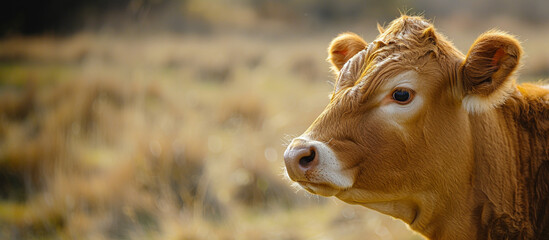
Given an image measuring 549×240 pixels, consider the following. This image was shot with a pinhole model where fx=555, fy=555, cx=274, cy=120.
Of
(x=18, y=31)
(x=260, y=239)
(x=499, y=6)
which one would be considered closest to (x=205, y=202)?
(x=260, y=239)

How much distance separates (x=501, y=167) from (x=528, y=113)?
0.30 meters

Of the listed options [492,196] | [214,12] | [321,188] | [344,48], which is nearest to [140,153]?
[344,48]

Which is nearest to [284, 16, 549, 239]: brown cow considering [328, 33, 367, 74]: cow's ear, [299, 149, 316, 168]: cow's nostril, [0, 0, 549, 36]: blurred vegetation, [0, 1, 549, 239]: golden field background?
[299, 149, 316, 168]: cow's nostril

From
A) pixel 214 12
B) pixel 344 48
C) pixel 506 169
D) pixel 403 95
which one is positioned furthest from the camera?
pixel 214 12

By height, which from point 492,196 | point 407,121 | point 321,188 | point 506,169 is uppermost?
point 407,121

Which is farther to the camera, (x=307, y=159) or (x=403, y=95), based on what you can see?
(x=403, y=95)

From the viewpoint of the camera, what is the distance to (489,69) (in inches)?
91.1

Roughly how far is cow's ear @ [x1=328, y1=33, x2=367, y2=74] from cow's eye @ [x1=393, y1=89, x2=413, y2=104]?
627mm

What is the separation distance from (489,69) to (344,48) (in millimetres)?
903

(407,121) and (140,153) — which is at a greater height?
(407,121)

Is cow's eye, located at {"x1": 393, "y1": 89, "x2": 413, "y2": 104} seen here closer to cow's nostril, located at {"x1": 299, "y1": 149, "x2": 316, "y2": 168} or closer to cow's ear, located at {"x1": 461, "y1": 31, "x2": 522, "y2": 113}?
cow's ear, located at {"x1": 461, "y1": 31, "x2": 522, "y2": 113}

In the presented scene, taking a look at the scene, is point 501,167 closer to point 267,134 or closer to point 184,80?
point 267,134

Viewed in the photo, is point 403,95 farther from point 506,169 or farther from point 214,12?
point 214,12

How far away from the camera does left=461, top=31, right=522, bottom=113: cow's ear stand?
228 centimetres
